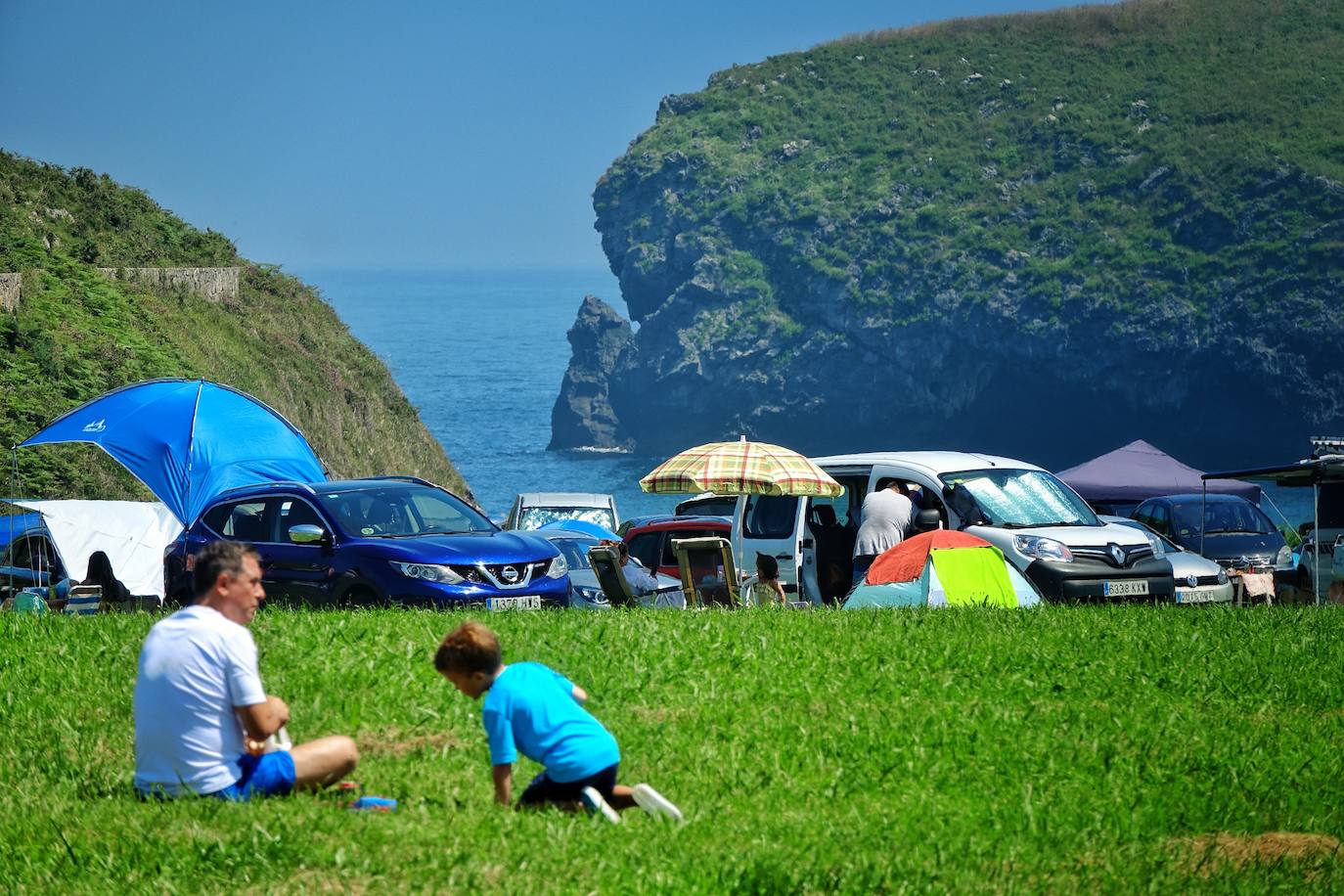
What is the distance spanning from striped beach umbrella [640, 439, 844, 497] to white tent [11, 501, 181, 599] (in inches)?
293

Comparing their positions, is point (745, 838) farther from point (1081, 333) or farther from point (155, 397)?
point (1081, 333)

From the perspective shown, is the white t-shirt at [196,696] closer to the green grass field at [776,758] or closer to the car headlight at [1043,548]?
the green grass field at [776,758]

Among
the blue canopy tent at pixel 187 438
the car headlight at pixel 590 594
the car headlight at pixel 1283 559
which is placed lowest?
the car headlight at pixel 1283 559

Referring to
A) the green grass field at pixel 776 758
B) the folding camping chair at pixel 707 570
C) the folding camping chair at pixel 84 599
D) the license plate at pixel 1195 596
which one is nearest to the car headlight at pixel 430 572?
the green grass field at pixel 776 758

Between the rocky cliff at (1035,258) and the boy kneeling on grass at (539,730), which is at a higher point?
the rocky cliff at (1035,258)

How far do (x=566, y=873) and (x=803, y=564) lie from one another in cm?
1123

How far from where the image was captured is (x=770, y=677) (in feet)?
35.4

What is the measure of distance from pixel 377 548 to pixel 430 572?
65 cm

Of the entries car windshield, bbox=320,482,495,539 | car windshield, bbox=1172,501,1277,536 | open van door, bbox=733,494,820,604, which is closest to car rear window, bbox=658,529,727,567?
open van door, bbox=733,494,820,604

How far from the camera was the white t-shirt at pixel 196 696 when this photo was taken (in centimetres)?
691

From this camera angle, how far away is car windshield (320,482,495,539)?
15625 mm

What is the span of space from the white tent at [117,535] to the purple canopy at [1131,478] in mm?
16498

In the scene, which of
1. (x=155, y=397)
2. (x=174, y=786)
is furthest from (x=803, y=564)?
(x=174, y=786)

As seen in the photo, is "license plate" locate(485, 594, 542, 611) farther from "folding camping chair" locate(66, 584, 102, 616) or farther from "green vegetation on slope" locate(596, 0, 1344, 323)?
"green vegetation on slope" locate(596, 0, 1344, 323)
